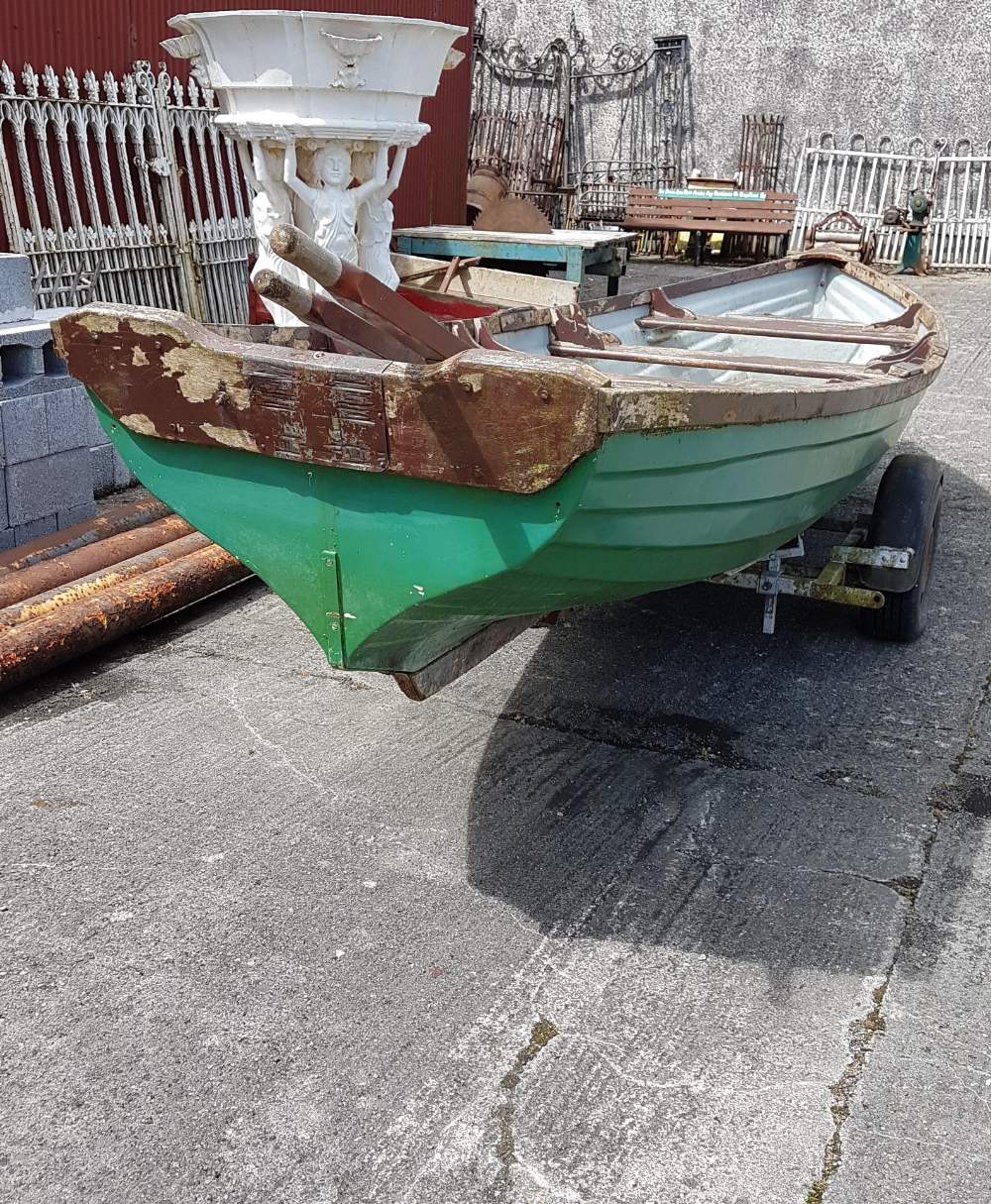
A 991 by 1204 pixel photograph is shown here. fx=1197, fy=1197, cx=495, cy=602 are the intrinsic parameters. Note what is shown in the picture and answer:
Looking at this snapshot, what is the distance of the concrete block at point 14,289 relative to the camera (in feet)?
16.3

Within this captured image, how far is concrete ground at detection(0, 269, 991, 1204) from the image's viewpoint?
Answer: 7.34ft

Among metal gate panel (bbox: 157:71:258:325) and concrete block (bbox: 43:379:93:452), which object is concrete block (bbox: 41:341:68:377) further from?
metal gate panel (bbox: 157:71:258:325)

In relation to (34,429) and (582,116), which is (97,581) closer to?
(34,429)

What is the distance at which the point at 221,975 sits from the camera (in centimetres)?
269

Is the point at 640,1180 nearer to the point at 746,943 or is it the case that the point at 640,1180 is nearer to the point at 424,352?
the point at 746,943

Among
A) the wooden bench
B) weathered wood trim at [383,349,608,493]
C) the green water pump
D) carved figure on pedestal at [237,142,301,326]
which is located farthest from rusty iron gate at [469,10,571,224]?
weathered wood trim at [383,349,608,493]

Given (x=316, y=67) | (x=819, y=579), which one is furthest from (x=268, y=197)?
(x=819, y=579)

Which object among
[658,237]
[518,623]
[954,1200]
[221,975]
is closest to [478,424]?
[518,623]

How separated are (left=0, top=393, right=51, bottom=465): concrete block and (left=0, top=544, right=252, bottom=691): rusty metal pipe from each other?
788mm

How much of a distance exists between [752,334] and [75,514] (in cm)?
316

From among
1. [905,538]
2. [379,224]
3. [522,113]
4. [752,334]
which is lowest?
[905,538]

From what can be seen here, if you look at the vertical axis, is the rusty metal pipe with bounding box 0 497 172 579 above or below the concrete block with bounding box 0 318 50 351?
below

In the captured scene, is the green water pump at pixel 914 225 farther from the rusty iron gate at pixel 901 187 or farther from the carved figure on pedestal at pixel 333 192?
the carved figure on pedestal at pixel 333 192

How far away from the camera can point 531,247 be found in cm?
923
